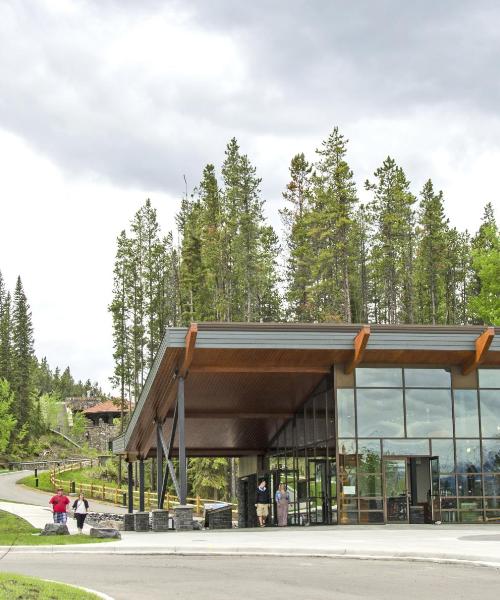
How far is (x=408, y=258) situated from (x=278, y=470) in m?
34.6

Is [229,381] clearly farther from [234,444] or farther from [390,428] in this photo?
[234,444]

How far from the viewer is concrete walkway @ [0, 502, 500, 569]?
55.2 ft

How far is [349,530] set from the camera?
25.3m

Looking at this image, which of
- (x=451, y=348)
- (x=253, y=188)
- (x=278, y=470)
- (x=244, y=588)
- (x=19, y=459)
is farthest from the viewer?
(x=19, y=459)

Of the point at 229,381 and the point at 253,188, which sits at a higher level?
the point at 253,188

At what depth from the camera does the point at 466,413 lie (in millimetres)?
28672

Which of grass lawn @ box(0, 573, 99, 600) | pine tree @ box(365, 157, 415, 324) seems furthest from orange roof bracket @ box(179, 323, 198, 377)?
pine tree @ box(365, 157, 415, 324)

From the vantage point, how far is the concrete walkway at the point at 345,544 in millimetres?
16812

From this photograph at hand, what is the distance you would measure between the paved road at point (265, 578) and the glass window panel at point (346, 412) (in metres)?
10.5

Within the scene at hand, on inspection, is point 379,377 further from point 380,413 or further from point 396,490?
point 396,490

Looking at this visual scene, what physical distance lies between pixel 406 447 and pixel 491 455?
8.88ft

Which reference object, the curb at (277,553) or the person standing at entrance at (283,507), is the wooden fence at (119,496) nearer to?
the person standing at entrance at (283,507)

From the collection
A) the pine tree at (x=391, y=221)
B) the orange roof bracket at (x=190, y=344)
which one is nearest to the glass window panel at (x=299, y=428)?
the orange roof bracket at (x=190, y=344)

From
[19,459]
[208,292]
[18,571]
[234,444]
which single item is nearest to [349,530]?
[18,571]
